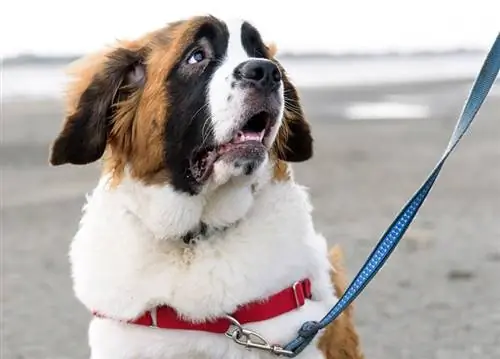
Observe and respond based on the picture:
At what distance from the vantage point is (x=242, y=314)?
3.79m

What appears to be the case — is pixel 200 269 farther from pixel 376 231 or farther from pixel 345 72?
pixel 345 72

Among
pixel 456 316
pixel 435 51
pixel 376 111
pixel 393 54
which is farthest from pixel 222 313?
pixel 435 51

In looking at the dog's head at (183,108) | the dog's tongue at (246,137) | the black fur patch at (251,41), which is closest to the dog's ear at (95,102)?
the dog's head at (183,108)

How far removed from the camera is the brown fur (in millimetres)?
3947

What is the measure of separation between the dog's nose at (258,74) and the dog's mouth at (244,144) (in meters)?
0.09

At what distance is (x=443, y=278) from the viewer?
7258mm

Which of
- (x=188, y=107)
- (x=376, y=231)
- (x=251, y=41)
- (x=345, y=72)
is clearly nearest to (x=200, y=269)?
(x=188, y=107)

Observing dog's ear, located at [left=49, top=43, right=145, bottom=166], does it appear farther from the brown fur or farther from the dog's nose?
the brown fur

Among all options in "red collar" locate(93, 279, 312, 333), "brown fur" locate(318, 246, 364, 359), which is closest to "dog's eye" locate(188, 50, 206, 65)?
"red collar" locate(93, 279, 312, 333)

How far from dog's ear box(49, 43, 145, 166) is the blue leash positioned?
0.98 m

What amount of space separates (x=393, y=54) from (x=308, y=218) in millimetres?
29831

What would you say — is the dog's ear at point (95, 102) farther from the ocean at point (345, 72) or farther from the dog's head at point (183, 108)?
the ocean at point (345, 72)

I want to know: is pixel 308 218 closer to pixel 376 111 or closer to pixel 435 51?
pixel 376 111

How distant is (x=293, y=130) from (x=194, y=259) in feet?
2.33
